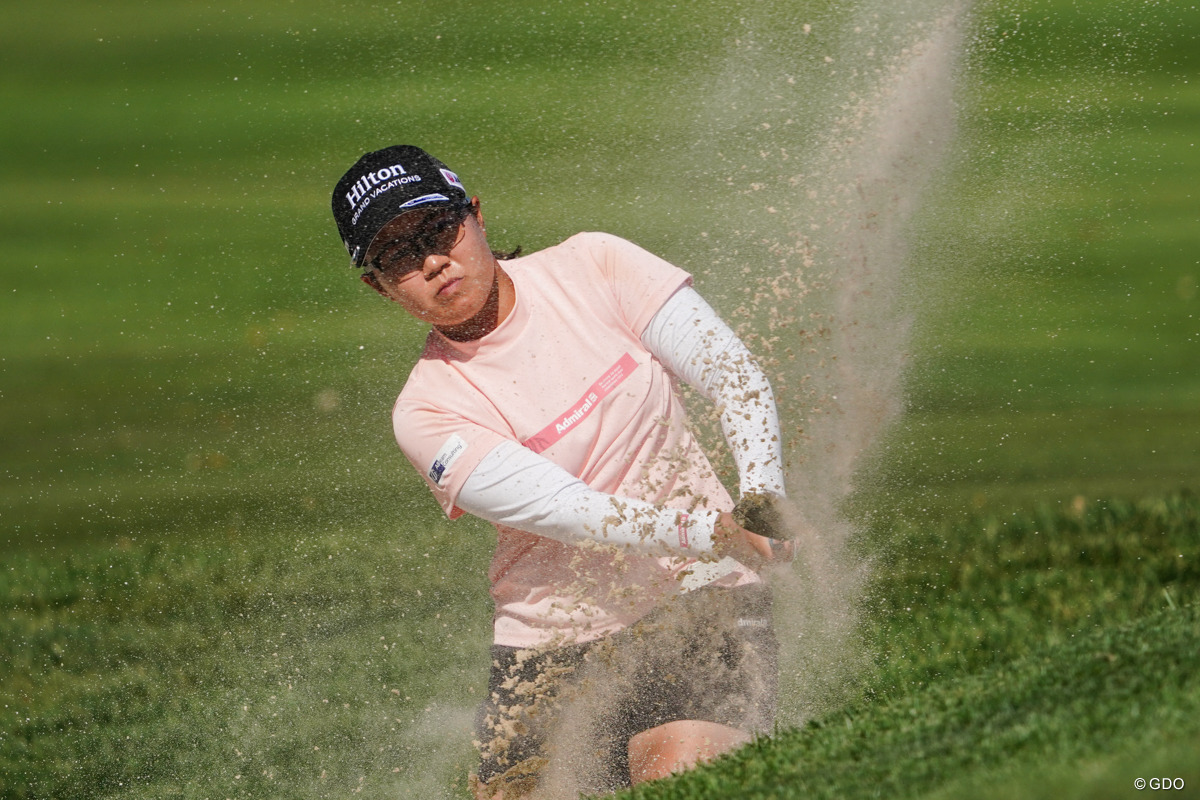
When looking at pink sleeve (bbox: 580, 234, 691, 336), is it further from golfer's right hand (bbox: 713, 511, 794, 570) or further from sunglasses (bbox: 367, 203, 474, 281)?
golfer's right hand (bbox: 713, 511, 794, 570)

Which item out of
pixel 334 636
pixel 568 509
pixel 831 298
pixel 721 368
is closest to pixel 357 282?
pixel 334 636

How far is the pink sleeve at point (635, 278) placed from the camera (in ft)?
8.86

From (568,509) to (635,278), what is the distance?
0.55 meters

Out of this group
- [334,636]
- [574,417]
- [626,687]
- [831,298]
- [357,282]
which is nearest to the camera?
[574,417]

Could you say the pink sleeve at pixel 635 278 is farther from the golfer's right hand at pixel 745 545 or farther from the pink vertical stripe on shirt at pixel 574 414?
the golfer's right hand at pixel 745 545

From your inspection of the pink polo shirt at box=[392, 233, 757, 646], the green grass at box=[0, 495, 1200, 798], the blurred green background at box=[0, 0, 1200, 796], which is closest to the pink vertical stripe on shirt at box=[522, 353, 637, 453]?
the pink polo shirt at box=[392, 233, 757, 646]

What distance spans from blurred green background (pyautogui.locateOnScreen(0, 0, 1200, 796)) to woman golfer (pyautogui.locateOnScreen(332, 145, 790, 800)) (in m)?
1.38

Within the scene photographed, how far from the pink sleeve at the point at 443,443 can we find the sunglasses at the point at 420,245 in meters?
0.29

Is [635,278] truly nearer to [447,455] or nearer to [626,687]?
[447,455]

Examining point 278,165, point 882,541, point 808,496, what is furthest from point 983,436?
point 278,165

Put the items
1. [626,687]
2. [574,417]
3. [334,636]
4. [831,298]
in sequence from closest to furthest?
1. [574,417]
2. [626,687]
3. [831,298]
4. [334,636]

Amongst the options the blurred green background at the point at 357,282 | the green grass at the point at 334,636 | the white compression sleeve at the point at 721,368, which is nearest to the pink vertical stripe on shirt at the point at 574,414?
the white compression sleeve at the point at 721,368

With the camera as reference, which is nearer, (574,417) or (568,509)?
(568,509)

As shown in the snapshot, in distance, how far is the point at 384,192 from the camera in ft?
8.37
